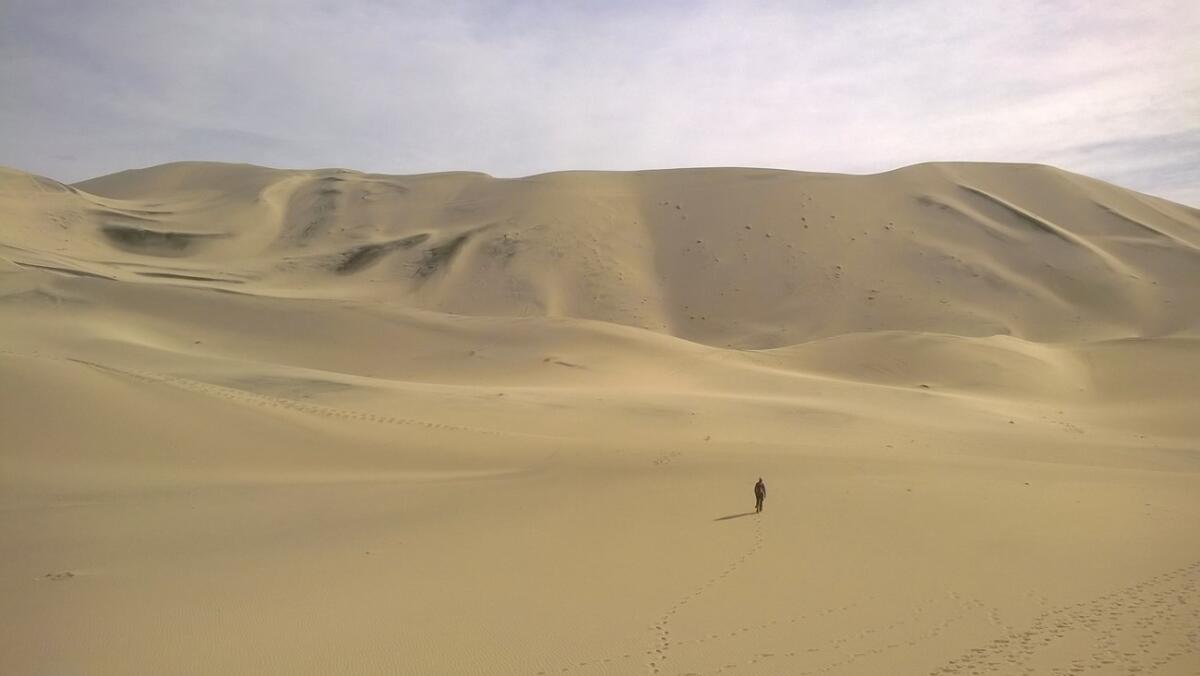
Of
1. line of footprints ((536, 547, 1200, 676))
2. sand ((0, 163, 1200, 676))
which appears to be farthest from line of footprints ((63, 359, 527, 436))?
line of footprints ((536, 547, 1200, 676))

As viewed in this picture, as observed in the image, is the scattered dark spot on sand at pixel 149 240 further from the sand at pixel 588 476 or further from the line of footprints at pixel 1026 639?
the line of footprints at pixel 1026 639

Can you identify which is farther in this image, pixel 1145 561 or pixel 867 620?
pixel 1145 561

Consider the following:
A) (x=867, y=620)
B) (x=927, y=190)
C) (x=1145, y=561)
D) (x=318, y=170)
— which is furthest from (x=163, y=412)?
(x=318, y=170)

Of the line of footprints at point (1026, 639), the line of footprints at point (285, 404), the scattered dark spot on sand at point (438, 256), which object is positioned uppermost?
the scattered dark spot on sand at point (438, 256)

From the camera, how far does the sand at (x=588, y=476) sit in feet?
20.6

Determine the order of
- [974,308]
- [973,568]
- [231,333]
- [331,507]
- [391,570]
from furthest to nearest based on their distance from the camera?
[974,308]
[231,333]
[331,507]
[973,568]
[391,570]

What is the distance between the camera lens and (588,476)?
11461mm

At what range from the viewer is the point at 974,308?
3378cm

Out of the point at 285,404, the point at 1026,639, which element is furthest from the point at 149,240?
the point at 1026,639

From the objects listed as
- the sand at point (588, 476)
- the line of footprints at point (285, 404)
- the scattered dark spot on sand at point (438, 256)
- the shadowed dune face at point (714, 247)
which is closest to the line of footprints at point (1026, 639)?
the sand at point (588, 476)

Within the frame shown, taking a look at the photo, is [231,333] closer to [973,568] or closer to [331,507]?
[331,507]

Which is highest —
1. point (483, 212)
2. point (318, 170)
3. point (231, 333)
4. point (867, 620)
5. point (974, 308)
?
point (318, 170)

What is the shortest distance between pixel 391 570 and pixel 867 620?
12.7ft

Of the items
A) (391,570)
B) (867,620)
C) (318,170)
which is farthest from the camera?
(318,170)
